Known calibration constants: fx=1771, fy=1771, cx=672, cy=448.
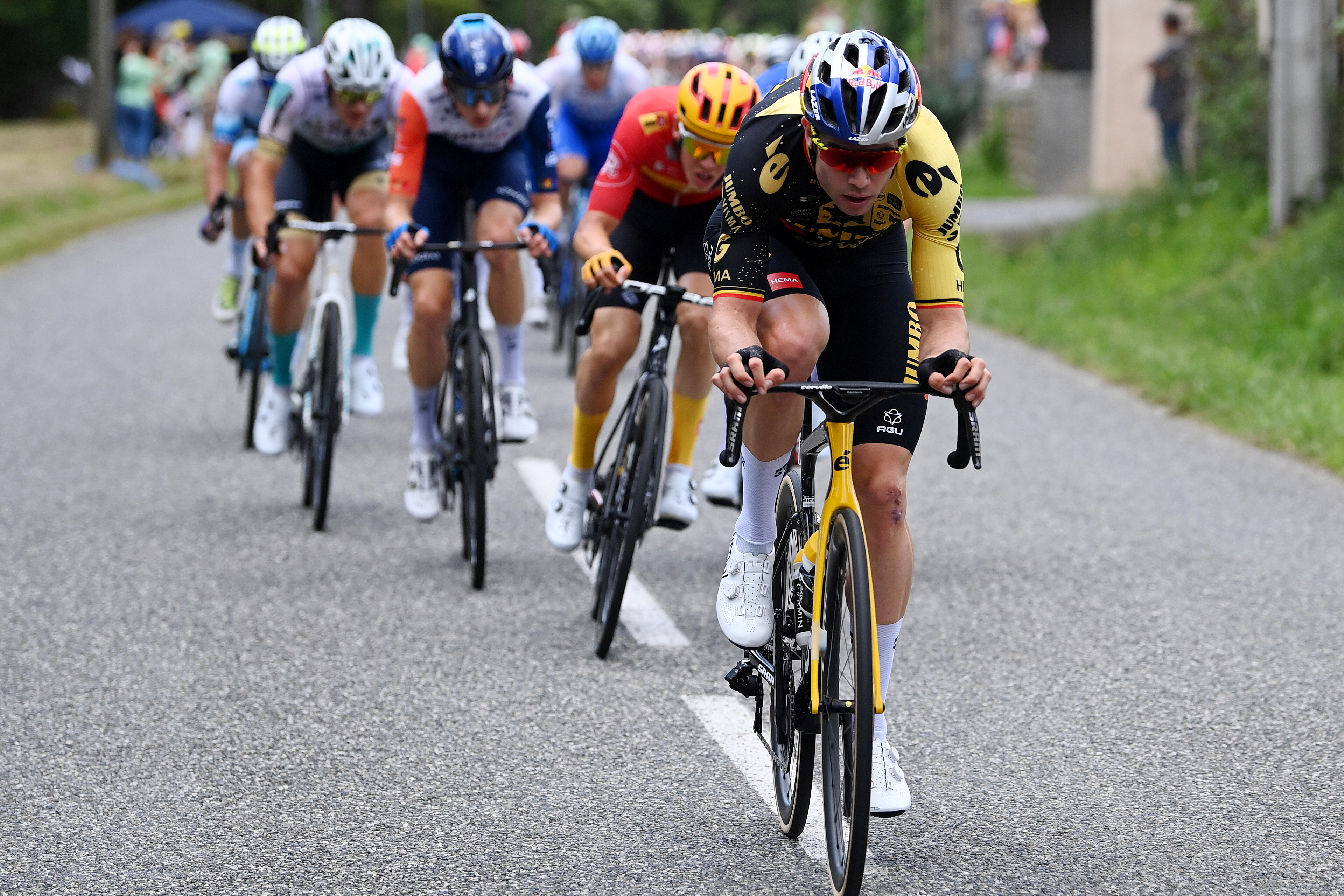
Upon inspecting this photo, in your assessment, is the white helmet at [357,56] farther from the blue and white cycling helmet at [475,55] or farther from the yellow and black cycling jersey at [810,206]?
the yellow and black cycling jersey at [810,206]

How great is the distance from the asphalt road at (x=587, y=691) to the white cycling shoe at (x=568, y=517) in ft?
0.93

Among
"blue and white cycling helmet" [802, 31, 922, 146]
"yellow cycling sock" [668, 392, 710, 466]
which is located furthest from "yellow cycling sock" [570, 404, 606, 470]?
"blue and white cycling helmet" [802, 31, 922, 146]

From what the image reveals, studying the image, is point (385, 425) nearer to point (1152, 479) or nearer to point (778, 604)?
point (1152, 479)

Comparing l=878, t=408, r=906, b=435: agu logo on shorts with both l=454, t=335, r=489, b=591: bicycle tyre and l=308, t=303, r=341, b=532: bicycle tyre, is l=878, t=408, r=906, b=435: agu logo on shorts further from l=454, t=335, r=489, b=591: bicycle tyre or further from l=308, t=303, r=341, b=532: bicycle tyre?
l=308, t=303, r=341, b=532: bicycle tyre

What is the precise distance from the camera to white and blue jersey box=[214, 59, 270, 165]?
10.4 m

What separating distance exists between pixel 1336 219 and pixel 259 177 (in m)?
8.96

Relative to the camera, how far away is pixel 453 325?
707cm

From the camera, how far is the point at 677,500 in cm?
634

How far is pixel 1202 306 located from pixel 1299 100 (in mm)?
1931

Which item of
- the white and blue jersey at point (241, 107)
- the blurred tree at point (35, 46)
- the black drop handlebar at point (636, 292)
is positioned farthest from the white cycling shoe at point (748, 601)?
the blurred tree at point (35, 46)

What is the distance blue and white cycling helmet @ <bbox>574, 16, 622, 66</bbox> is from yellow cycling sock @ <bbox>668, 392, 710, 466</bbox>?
18.9 feet

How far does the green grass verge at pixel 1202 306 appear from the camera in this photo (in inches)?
412

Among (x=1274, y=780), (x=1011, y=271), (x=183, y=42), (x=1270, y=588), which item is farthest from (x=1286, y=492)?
(x=183, y=42)

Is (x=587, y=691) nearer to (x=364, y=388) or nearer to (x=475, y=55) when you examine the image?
(x=475, y=55)
